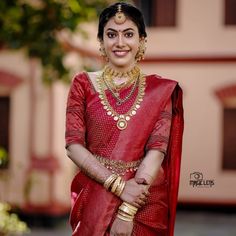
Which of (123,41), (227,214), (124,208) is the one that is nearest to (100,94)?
(123,41)

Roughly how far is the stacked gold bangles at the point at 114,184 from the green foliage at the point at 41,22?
235 cm

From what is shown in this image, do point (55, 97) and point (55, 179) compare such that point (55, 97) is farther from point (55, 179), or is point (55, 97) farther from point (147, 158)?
point (147, 158)

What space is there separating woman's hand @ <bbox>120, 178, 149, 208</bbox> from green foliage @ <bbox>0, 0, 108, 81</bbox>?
2363mm

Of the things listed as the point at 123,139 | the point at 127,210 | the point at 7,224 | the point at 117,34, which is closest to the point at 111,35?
the point at 117,34

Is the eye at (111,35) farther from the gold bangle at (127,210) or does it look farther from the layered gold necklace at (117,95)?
the gold bangle at (127,210)

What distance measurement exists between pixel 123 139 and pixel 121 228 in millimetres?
282

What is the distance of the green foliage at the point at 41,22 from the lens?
161 inches

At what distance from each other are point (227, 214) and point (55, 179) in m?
2.98

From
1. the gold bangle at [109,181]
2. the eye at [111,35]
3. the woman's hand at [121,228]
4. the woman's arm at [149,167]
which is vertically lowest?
the woman's hand at [121,228]

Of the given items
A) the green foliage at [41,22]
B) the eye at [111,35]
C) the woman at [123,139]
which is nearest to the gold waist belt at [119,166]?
the woman at [123,139]

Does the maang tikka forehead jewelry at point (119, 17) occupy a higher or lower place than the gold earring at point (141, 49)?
higher

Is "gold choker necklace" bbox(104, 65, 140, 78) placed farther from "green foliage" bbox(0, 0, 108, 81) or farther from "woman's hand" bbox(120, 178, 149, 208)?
"green foliage" bbox(0, 0, 108, 81)

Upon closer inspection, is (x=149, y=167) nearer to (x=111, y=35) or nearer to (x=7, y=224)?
(x=111, y=35)

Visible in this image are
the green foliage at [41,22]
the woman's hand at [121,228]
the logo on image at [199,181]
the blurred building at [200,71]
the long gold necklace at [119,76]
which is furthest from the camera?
the blurred building at [200,71]
